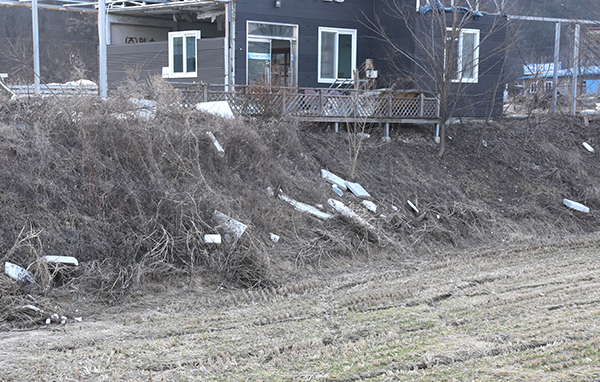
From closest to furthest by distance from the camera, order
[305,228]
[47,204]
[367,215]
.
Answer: [47,204] → [305,228] → [367,215]

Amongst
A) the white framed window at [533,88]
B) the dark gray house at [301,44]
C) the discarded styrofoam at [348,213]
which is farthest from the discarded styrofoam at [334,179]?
the white framed window at [533,88]

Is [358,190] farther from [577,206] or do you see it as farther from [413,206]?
[577,206]

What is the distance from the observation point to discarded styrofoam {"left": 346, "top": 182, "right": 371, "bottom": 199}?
1311 centimetres

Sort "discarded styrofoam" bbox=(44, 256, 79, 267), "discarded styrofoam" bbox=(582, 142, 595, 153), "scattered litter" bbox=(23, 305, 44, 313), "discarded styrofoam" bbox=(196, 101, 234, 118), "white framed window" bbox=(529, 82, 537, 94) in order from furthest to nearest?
1. "white framed window" bbox=(529, 82, 537, 94)
2. "discarded styrofoam" bbox=(582, 142, 595, 153)
3. "discarded styrofoam" bbox=(196, 101, 234, 118)
4. "discarded styrofoam" bbox=(44, 256, 79, 267)
5. "scattered litter" bbox=(23, 305, 44, 313)

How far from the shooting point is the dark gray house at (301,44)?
17.7 metres

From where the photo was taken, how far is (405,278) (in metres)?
9.76

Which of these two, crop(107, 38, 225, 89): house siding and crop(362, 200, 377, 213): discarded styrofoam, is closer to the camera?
crop(362, 200, 377, 213): discarded styrofoam

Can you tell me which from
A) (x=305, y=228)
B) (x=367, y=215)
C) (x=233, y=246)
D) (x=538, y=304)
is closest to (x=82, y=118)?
(x=233, y=246)

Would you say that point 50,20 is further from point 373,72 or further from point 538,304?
point 538,304

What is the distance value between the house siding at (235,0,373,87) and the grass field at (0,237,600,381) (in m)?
10.0

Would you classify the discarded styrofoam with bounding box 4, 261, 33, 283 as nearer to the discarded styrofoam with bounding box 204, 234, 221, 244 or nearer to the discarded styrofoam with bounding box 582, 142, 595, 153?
the discarded styrofoam with bounding box 204, 234, 221, 244

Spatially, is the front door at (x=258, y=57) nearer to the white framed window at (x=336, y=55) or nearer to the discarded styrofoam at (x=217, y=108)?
the white framed window at (x=336, y=55)

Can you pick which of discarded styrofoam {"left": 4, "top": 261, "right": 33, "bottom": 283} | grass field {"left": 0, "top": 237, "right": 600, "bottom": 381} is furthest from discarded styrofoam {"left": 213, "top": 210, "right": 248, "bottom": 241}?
discarded styrofoam {"left": 4, "top": 261, "right": 33, "bottom": 283}

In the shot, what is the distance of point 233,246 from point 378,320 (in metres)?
2.95
